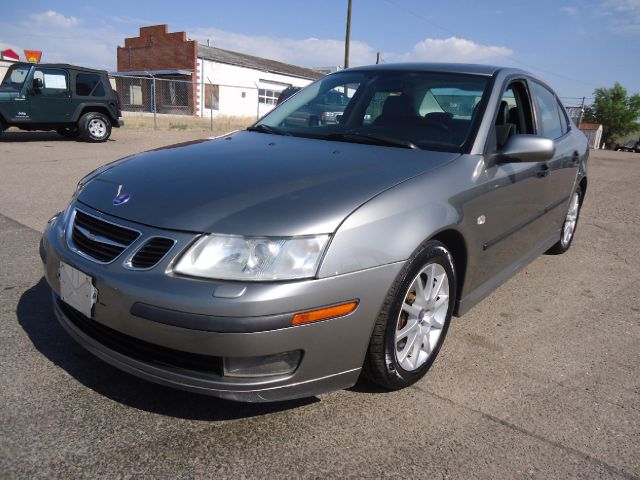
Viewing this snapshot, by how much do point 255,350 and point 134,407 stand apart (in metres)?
0.71

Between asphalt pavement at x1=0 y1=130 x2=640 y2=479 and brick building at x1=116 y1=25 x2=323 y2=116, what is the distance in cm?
2985

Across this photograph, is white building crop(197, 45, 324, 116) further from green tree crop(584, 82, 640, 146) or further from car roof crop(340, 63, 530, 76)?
green tree crop(584, 82, 640, 146)

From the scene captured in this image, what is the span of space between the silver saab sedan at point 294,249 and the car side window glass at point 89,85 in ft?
37.9

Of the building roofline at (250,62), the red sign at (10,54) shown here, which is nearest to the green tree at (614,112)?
the building roofline at (250,62)

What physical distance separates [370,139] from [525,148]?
0.85m

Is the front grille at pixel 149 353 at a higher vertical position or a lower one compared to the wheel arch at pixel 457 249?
lower

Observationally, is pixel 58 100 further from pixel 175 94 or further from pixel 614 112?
pixel 614 112

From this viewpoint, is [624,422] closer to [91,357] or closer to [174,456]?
[174,456]

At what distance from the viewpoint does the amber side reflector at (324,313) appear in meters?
1.93

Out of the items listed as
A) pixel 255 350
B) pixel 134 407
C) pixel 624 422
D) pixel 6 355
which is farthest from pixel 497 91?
pixel 6 355

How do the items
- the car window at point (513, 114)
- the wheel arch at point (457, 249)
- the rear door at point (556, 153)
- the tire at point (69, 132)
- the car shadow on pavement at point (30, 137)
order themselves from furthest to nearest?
1. the car shadow on pavement at point (30, 137)
2. the tire at point (69, 132)
3. the rear door at point (556, 153)
4. the car window at point (513, 114)
5. the wheel arch at point (457, 249)

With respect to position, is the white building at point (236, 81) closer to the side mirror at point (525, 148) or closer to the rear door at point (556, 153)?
the rear door at point (556, 153)

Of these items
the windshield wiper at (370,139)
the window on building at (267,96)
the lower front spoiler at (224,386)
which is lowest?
the lower front spoiler at (224,386)

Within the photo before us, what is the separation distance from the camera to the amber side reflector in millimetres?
1930
